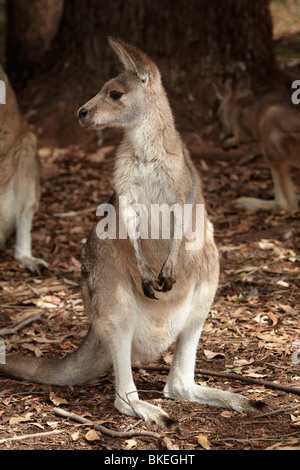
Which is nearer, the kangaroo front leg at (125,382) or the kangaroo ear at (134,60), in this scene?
the kangaroo front leg at (125,382)

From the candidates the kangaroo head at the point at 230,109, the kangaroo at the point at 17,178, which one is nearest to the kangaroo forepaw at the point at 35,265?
the kangaroo at the point at 17,178

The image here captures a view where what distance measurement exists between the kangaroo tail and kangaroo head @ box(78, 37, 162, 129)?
1040mm

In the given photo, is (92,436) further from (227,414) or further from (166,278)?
(166,278)

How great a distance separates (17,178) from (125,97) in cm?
263

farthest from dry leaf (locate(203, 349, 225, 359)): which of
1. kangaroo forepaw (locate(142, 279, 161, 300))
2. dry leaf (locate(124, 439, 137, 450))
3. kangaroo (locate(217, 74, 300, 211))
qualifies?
kangaroo (locate(217, 74, 300, 211))

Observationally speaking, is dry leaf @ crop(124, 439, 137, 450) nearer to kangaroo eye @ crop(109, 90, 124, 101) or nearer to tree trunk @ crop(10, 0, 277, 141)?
kangaroo eye @ crop(109, 90, 124, 101)

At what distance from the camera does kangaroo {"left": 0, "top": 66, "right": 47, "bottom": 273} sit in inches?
225

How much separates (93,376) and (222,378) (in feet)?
2.21

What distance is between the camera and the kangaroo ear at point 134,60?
335 centimetres

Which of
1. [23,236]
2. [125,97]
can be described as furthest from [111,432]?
[23,236]

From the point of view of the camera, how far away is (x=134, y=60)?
336 cm

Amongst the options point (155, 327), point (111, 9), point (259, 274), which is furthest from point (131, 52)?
point (111, 9)

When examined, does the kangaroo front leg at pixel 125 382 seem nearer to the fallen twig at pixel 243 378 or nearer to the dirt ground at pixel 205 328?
the dirt ground at pixel 205 328

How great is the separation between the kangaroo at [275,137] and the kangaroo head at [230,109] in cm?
1
